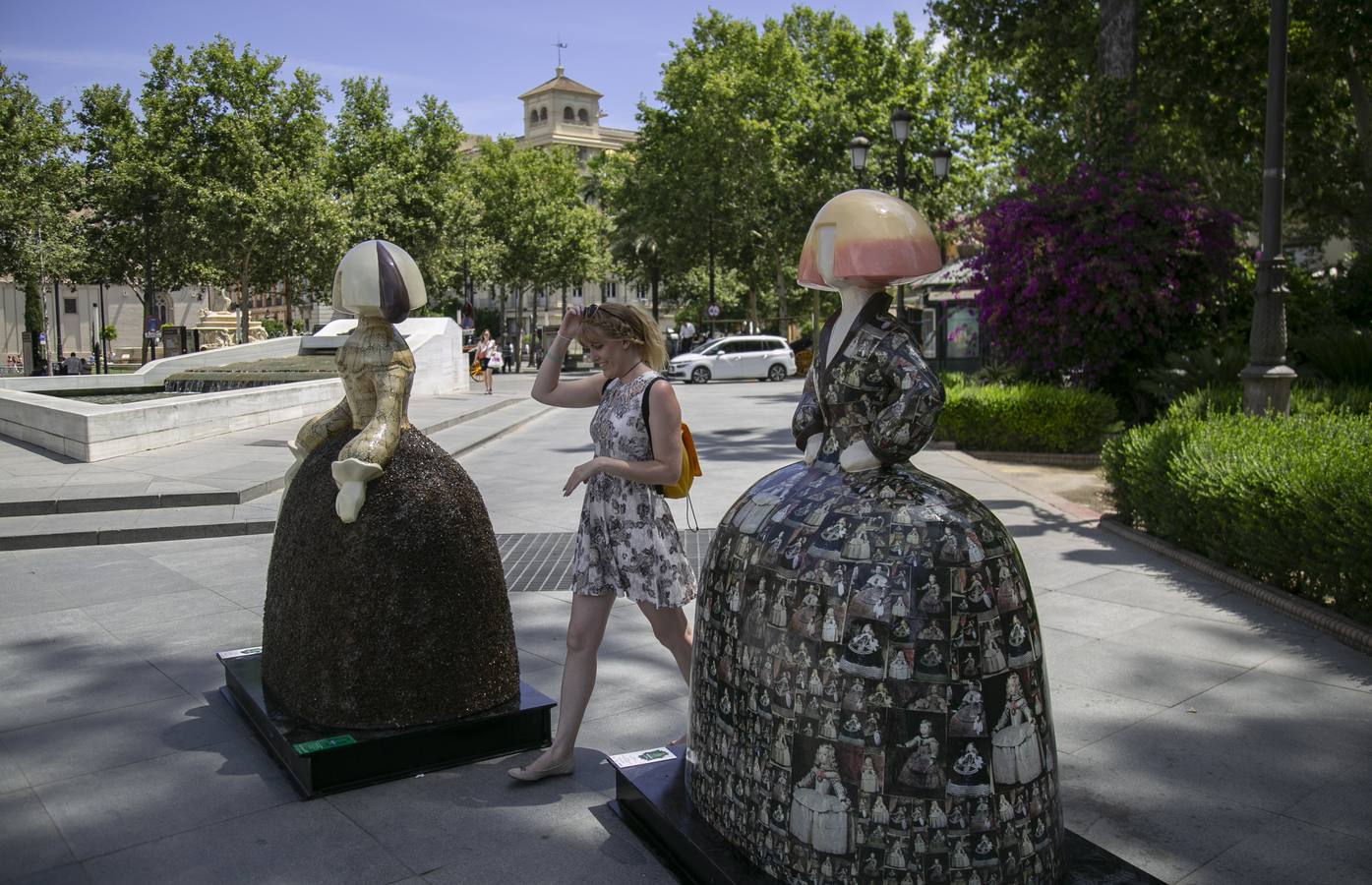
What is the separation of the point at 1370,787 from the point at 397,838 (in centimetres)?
366

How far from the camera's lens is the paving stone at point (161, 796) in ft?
12.4

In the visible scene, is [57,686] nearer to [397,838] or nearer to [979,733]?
[397,838]

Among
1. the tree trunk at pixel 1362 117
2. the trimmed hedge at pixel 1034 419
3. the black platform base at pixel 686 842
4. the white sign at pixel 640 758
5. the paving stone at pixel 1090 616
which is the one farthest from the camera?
the tree trunk at pixel 1362 117

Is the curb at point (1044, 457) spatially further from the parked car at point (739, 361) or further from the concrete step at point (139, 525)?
the parked car at point (739, 361)

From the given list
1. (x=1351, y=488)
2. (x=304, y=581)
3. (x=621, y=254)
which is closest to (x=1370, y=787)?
(x=1351, y=488)

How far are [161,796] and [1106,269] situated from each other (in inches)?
536

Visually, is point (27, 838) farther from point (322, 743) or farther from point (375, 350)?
point (375, 350)

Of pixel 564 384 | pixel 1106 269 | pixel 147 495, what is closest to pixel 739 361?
pixel 1106 269

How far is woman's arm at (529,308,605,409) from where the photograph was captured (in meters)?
4.30

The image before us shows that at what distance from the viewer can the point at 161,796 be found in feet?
13.4

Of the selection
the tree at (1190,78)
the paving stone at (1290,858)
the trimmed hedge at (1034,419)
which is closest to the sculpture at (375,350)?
the paving stone at (1290,858)

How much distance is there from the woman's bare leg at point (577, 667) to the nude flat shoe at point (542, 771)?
1cm

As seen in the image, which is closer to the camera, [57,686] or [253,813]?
[253,813]

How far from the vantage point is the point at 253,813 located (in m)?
3.92
